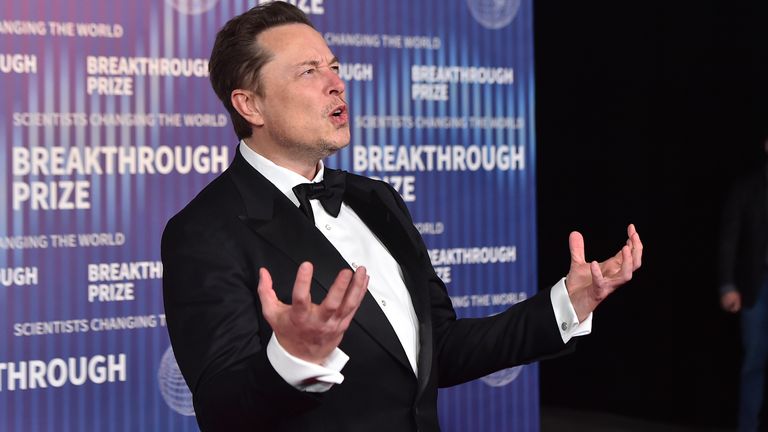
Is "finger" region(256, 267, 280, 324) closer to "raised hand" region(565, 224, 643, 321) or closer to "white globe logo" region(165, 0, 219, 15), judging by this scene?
"raised hand" region(565, 224, 643, 321)

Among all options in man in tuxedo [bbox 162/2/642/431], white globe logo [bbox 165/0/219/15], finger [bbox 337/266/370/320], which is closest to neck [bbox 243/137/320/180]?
man in tuxedo [bbox 162/2/642/431]

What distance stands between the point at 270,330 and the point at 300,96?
420 millimetres

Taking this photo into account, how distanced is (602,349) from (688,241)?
88 centimetres

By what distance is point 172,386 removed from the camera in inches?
151

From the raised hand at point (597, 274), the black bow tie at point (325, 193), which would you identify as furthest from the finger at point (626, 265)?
the black bow tie at point (325, 193)

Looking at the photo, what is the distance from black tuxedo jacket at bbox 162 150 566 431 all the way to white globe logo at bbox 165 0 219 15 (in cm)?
190

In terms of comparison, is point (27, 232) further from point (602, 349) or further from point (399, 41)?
point (602, 349)

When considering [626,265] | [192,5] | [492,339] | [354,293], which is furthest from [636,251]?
[192,5]

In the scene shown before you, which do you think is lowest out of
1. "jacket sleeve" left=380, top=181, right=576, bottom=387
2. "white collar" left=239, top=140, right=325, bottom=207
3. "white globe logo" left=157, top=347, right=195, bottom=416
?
"white globe logo" left=157, top=347, right=195, bottom=416

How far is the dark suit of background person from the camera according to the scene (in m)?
5.08

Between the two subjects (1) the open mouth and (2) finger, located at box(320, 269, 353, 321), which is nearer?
(2) finger, located at box(320, 269, 353, 321)

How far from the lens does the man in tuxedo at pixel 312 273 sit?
1.76 meters

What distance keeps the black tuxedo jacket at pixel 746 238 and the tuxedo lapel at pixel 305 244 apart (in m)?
3.55

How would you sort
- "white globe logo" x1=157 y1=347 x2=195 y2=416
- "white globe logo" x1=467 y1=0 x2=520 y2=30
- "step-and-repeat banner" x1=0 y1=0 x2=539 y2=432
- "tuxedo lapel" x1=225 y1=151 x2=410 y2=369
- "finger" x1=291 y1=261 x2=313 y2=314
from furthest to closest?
"white globe logo" x1=467 y1=0 x2=520 y2=30 < "white globe logo" x1=157 y1=347 x2=195 y2=416 < "step-and-repeat banner" x1=0 y1=0 x2=539 y2=432 < "tuxedo lapel" x1=225 y1=151 x2=410 y2=369 < "finger" x1=291 y1=261 x2=313 y2=314
